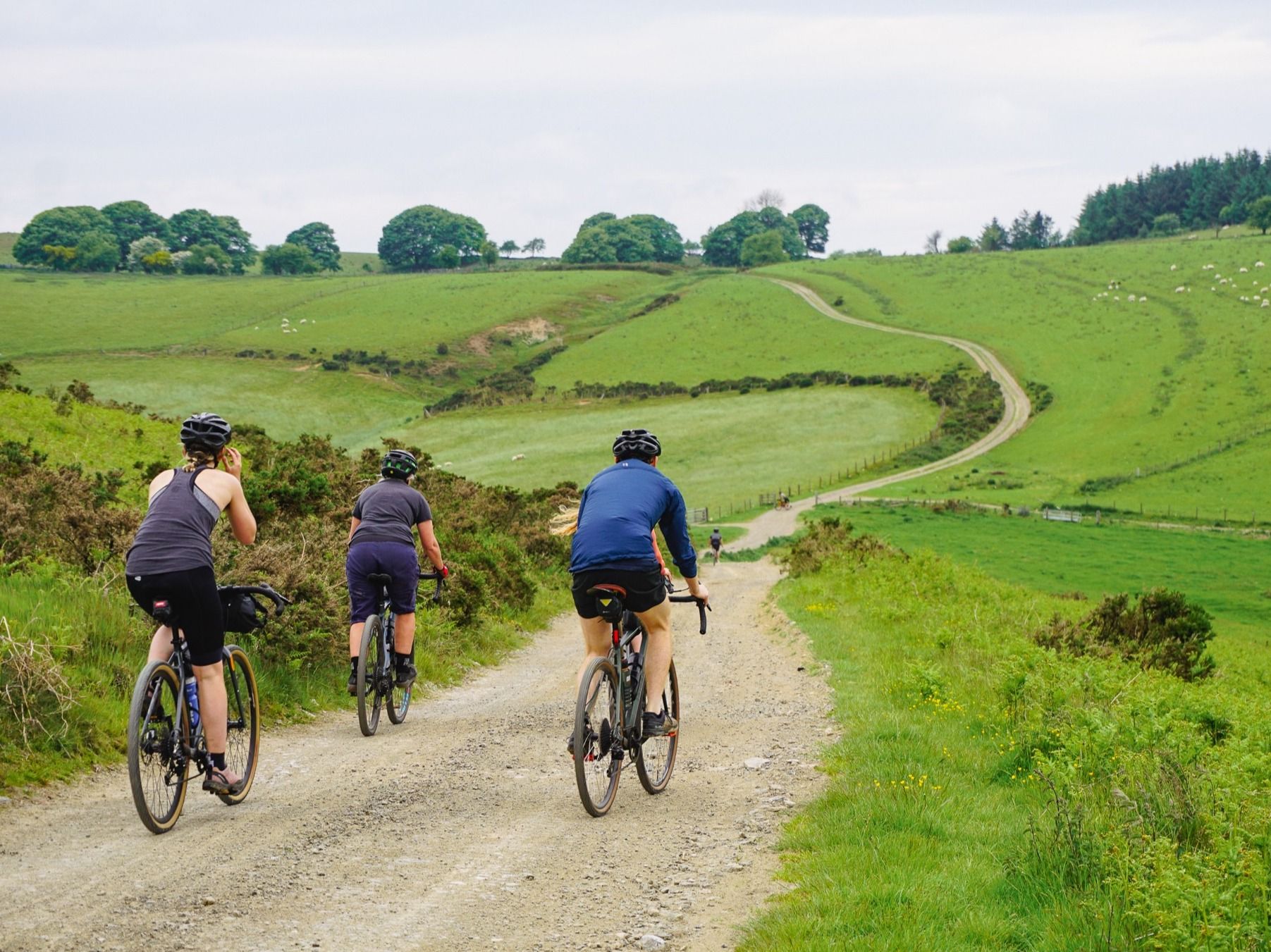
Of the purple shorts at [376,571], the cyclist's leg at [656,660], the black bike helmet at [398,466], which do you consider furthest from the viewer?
the black bike helmet at [398,466]

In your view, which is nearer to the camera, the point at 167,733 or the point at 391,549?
the point at 167,733

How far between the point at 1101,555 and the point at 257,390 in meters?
76.4

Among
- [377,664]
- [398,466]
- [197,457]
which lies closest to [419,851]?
[197,457]

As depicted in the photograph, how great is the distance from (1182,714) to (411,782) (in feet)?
26.7

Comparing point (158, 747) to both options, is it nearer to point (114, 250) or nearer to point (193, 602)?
point (193, 602)

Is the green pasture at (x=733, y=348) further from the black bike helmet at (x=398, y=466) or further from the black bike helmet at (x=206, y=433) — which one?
the black bike helmet at (x=206, y=433)

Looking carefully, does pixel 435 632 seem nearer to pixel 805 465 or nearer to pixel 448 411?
pixel 805 465

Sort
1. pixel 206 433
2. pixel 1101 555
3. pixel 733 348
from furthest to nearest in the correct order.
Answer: pixel 733 348, pixel 1101 555, pixel 206 433

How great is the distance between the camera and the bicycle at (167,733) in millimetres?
6906

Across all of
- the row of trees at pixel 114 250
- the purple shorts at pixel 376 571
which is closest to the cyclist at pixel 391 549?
the purple shorts at pixel 376 571

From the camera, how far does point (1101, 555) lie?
5281 centimetres

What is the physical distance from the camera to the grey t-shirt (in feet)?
36.7

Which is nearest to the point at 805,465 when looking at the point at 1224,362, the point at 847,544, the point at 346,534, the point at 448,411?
the point at 448,411

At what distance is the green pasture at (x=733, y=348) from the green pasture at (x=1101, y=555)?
4943cm
